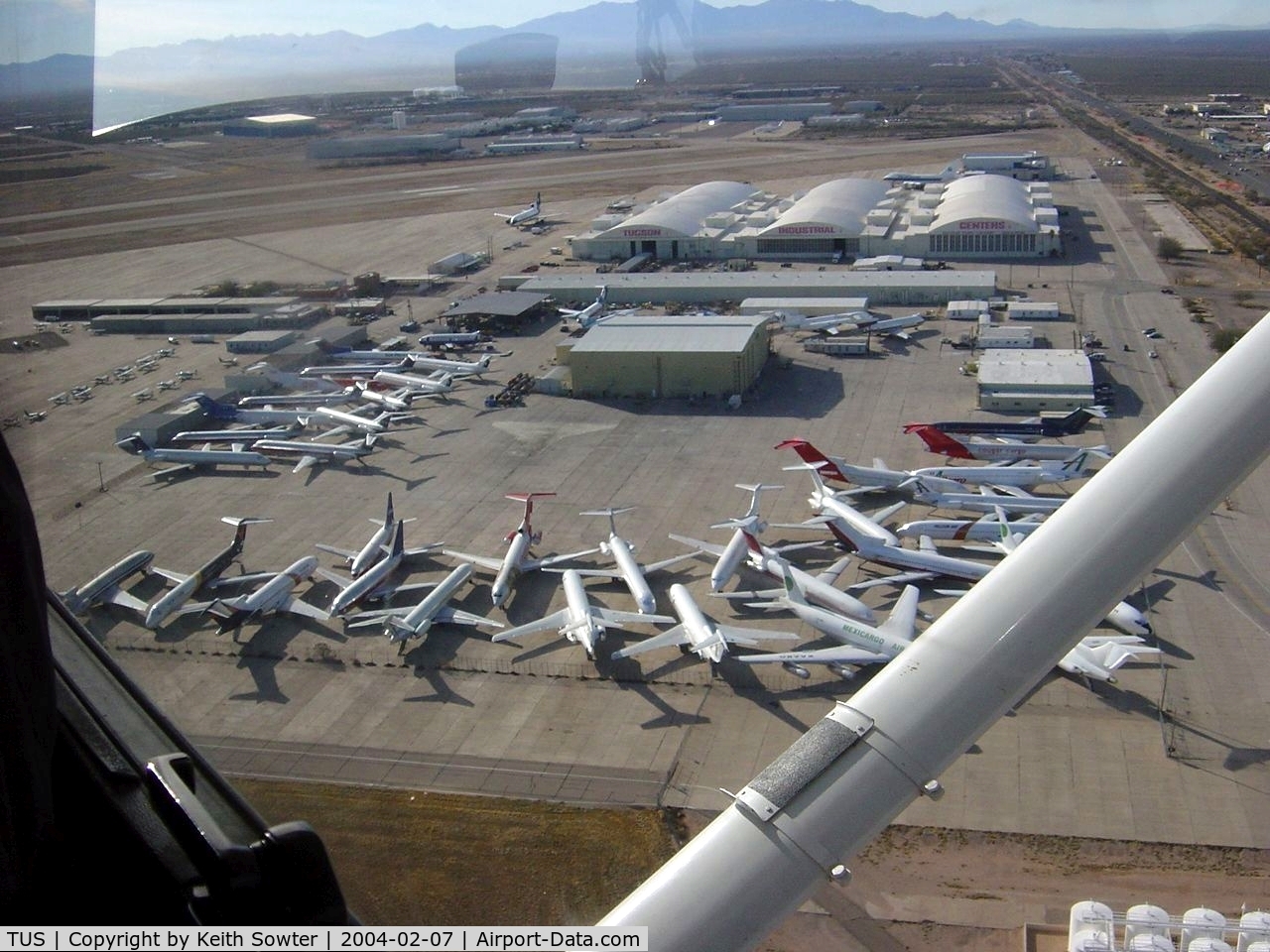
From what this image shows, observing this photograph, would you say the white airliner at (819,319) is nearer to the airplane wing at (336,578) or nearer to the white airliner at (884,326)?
the white airliner at (884,326)

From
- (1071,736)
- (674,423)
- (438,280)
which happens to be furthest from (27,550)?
(438,280)

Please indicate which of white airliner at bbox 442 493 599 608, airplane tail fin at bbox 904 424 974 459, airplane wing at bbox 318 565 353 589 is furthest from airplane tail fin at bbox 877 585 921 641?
airplane wing at bbox 318 565 353 589

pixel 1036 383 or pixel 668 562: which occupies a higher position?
pixel 1036 383

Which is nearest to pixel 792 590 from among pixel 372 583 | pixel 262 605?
pixel 372 583

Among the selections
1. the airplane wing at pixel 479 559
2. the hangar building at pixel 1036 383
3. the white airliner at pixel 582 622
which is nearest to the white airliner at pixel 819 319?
the hangar building at pixel 1036 383

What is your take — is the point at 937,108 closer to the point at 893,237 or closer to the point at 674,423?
the point at 893,237

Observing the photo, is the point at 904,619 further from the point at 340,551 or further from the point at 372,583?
the point at 340,551

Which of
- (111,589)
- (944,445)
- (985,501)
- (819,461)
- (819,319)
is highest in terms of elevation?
(819,319)
